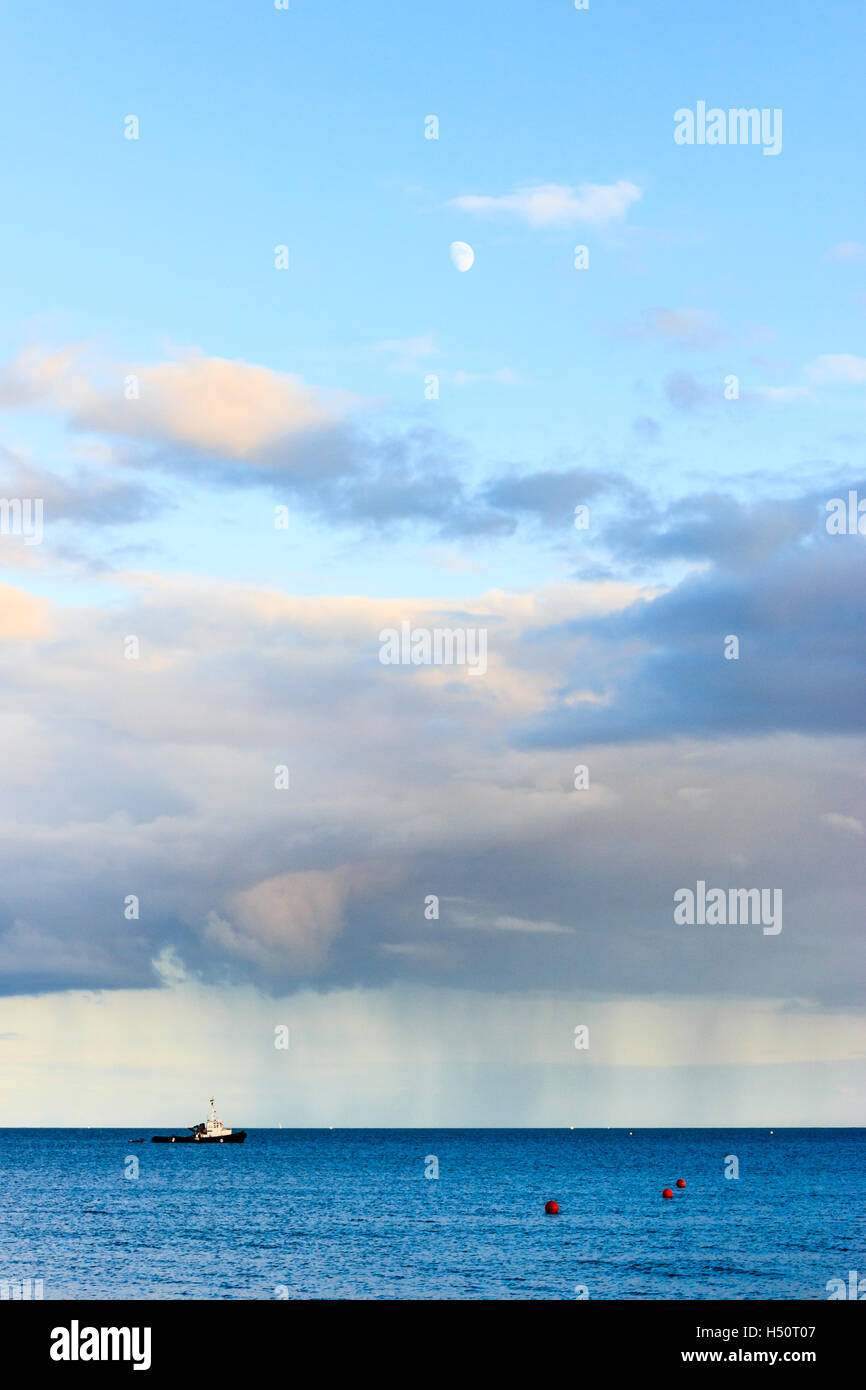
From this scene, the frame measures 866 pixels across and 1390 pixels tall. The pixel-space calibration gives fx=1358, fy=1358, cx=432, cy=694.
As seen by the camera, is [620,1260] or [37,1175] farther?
[37,1175]

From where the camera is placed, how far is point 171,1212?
124 m

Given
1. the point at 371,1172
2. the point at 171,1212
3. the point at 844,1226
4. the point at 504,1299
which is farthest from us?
the point at 371,1172

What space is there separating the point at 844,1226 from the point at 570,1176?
269 feet

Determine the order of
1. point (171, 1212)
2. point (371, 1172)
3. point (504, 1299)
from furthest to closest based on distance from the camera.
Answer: point (371, 1172), point (171, 1212), point (504, 1299)

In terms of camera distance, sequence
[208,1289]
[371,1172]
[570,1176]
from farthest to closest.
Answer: [371,1172], [570,1176], [208,1289]
